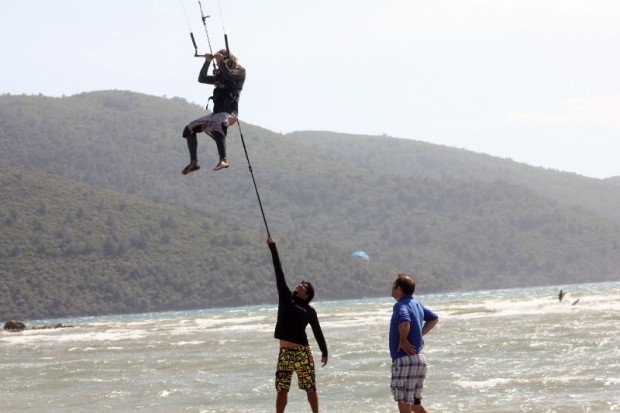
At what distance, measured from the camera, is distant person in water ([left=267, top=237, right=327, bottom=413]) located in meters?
11.0

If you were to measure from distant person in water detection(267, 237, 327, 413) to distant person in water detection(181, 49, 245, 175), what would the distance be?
4.75 ft

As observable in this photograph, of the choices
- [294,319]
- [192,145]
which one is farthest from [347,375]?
[192,145]

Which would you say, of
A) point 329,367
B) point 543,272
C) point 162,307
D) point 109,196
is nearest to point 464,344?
point 329,367

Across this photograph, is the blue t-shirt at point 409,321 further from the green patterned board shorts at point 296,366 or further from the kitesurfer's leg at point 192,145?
the kitesurfer's leg at point 192,145

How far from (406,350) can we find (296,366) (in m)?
1.59

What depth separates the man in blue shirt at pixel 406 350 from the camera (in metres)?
9.92

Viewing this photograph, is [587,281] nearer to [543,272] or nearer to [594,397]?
[543,272]

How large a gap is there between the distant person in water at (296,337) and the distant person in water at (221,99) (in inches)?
57.0

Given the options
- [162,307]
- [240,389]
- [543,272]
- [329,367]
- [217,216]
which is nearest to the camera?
[240,389]

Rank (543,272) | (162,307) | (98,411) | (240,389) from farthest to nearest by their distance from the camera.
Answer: (543,272) → (162,307) → (240,389) → (98,411)

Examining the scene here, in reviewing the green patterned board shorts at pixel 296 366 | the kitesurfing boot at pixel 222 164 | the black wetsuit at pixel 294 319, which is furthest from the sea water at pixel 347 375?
the kitesurfing boot at pixel 222 164

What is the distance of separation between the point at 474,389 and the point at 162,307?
393ft

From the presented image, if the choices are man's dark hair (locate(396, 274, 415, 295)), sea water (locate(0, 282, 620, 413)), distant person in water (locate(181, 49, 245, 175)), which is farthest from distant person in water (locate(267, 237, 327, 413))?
sea water (locate(0, 282, 620, 413))

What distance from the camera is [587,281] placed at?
199 meters
